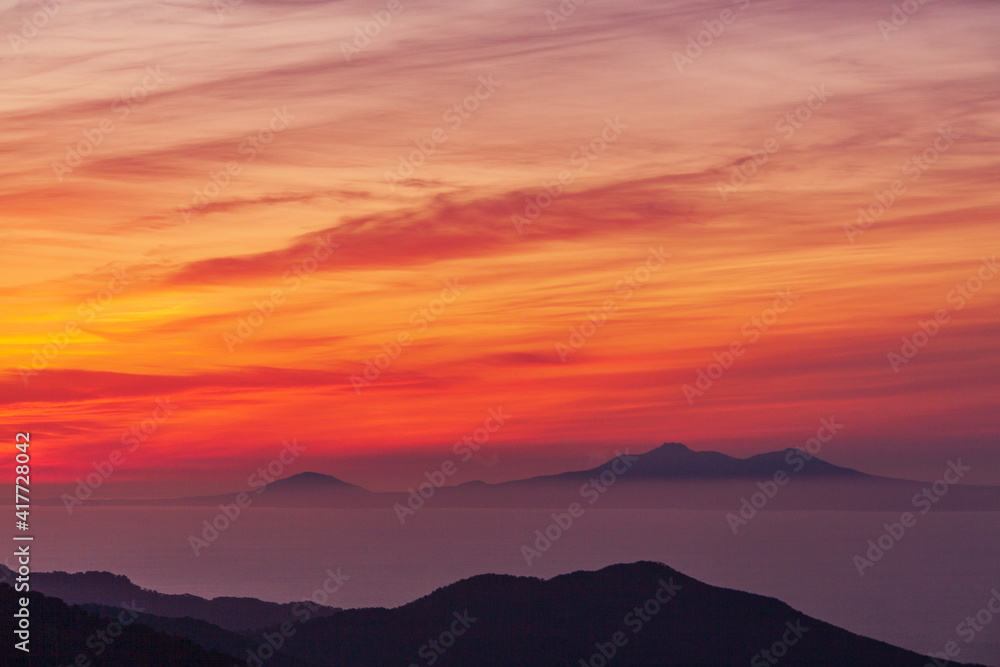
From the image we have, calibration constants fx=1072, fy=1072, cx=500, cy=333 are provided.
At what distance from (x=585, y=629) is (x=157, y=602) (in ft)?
147

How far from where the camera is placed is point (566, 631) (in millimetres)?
52719

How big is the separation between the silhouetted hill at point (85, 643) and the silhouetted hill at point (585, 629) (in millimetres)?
15367

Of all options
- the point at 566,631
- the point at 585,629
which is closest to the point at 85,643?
the point at 566,631

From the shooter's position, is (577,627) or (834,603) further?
(834,603)

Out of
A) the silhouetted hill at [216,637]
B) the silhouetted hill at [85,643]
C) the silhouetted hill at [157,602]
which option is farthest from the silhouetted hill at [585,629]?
the silhouetted hill at [157,602]

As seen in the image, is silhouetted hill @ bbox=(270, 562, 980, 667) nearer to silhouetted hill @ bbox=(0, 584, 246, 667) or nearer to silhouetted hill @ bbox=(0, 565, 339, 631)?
silhouetted hill @ bbox=(0, 584, 246, 667)

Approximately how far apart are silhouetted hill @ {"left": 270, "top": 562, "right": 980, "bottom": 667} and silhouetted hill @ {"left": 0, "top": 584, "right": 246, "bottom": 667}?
15.4 meters

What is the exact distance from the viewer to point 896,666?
57781 mm

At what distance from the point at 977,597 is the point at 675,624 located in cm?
15234

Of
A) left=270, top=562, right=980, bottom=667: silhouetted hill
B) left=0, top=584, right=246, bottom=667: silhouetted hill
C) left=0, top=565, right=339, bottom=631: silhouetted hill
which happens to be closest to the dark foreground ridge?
left=270, top=562, right=980, bottom=667: silhouetted hill

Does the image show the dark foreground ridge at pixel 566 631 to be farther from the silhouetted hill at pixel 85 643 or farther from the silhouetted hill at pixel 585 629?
the silhouetted hill at pixel 85 643

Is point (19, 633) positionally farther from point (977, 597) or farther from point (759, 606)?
point (977, 597)

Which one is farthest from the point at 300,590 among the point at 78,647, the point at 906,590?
the point at 78,647

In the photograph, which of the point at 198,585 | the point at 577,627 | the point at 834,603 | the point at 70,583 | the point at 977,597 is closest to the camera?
the point at 577,627
